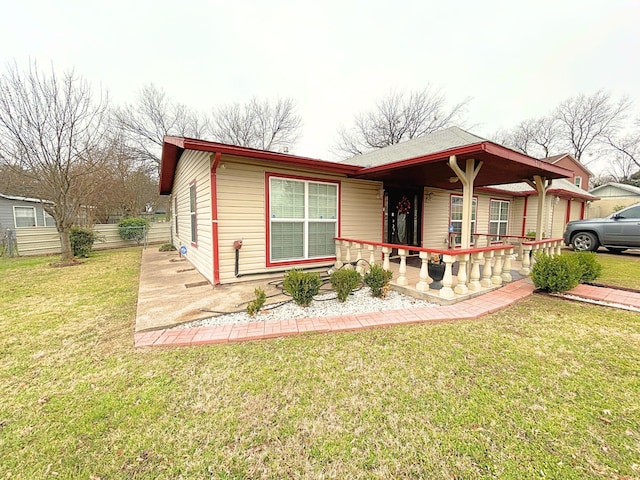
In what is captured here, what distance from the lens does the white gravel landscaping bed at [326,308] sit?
3383mm

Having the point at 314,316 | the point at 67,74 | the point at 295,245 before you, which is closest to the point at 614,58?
the point at 295,245

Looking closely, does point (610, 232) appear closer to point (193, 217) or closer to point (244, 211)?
point (244, 211)

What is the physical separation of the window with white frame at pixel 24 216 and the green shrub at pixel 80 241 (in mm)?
8795

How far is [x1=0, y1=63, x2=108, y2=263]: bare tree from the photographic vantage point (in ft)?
23.4

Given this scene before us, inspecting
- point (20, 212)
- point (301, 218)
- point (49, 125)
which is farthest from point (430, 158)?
point (20, 212)

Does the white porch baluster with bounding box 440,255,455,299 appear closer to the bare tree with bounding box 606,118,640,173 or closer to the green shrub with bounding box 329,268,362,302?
the green shrub with bounding box 329,268,362,302

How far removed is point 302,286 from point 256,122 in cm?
2167

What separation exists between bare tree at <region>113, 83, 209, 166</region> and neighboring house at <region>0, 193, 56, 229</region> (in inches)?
256

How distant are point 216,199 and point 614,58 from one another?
23016mm

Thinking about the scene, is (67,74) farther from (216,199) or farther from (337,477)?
(337,477)

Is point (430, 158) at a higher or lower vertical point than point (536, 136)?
lower

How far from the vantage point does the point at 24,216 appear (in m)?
14.3

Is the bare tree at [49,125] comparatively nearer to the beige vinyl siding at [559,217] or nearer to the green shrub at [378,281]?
the green shrub at [378,281]

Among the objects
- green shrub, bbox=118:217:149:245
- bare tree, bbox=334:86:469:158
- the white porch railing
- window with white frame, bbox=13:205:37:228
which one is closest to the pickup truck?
the white porch railing
